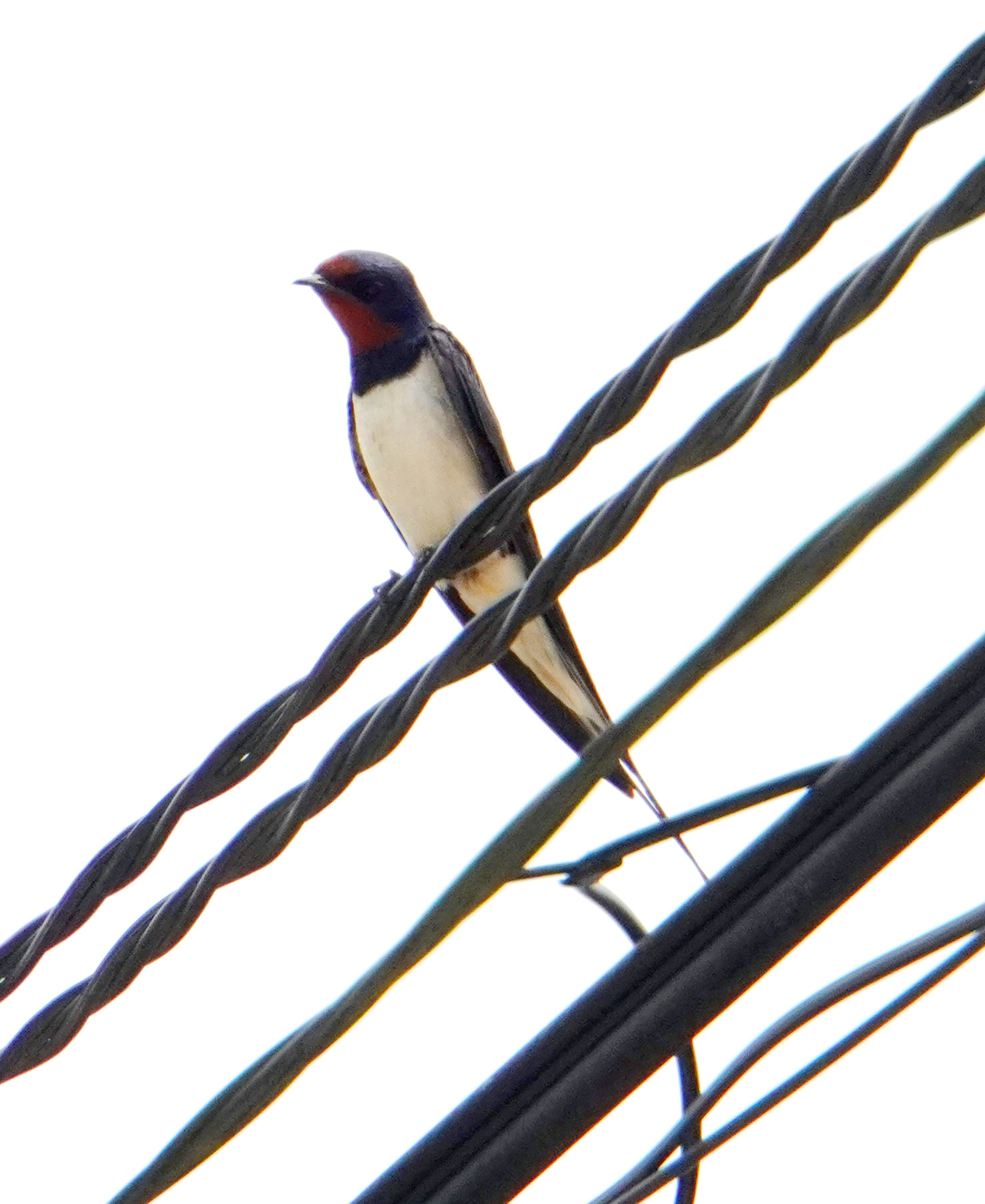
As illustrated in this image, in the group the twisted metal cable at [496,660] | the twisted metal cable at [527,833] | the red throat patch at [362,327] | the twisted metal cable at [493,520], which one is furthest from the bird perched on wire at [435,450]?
the twisted metal cable at [527,833]

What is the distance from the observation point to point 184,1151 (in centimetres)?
148

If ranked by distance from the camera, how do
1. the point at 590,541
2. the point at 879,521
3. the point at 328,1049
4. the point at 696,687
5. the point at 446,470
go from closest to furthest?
the point at 879,521
the point at 696,687
the point at 328,1049
the point at 590,541
the point at 446,470

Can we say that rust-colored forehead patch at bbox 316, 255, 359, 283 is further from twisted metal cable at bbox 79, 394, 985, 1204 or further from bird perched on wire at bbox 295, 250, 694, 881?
twisted metal cable at bbox 79, 394, 985, 1204

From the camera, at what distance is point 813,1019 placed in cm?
149

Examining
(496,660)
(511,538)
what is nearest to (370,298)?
(511,538)

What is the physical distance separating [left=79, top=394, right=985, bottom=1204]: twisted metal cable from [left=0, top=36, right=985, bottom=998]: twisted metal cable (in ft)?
0.41

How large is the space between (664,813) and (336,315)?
A: 192cm

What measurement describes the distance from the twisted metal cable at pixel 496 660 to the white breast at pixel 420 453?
6.95 ft

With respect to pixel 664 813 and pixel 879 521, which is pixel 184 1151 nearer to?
pixel 879 521

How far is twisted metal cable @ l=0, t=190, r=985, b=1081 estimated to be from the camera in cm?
143

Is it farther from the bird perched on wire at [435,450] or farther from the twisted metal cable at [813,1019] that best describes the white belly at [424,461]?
the twisted metal cable at [813,1019]

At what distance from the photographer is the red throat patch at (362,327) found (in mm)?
3986

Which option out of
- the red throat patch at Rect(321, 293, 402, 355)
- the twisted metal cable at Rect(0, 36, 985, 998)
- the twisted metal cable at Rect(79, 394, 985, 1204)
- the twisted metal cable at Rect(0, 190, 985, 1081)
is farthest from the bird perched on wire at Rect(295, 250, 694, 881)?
the twisted metal cable at Rect(79, 394, 985, 1204)

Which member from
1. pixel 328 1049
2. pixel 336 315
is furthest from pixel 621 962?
pixel 336 315
